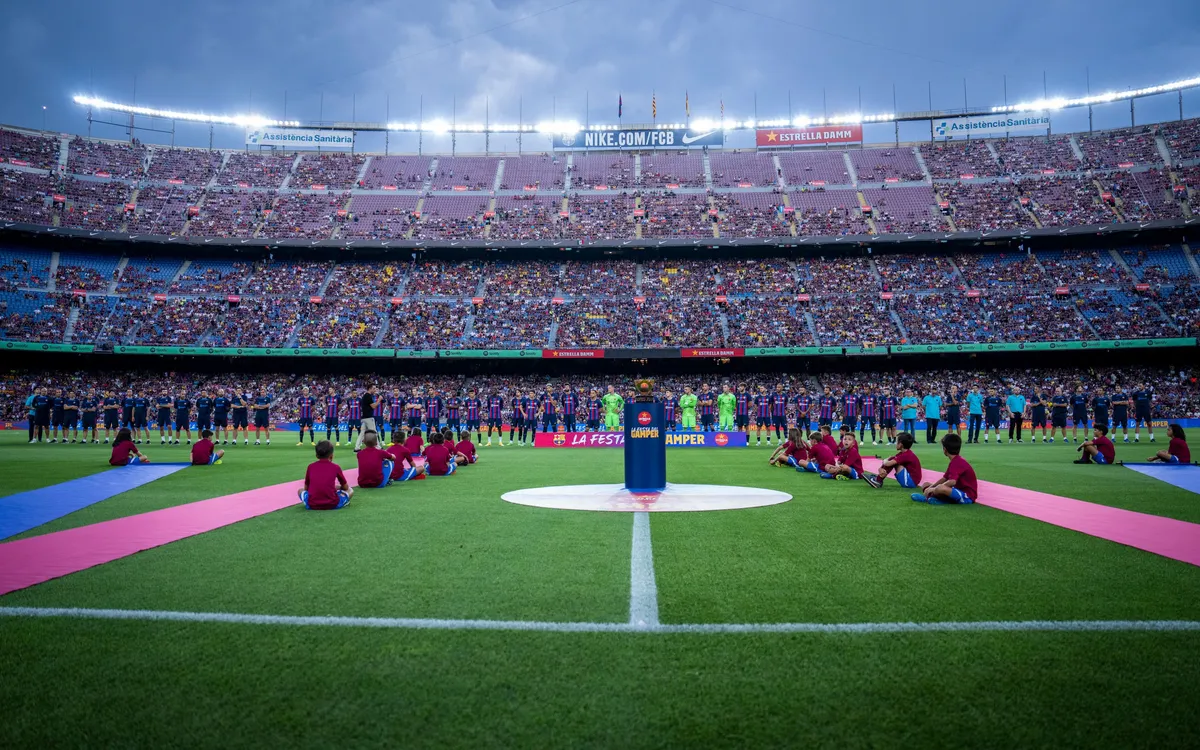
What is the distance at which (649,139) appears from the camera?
62719 mm

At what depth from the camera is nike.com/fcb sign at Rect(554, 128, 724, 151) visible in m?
62.5

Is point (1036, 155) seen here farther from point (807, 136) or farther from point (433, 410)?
point (433, 410)

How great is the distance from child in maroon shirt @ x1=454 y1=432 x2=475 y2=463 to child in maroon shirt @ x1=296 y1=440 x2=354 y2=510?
6602 millimetres

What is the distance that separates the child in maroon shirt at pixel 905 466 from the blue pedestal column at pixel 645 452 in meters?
3.67

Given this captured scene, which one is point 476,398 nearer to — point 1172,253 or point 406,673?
point 406,673

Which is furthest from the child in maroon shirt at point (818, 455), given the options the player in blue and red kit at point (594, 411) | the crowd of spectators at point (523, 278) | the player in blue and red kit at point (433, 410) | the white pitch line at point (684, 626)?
the crowd of spectators at point (523, 278)

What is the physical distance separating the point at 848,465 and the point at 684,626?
9.82 m

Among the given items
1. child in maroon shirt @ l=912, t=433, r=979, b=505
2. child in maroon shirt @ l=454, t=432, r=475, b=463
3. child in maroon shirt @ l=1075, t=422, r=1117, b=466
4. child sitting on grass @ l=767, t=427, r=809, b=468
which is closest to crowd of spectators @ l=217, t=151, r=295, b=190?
child in maroon shirt @ l=454, t=432, r=475, b=463

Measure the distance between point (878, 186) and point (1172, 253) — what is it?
823 inches

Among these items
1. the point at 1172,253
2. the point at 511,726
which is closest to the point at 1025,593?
the point at 511,726

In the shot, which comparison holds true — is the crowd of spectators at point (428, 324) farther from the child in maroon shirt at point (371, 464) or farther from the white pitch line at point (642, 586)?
the white pitch line at point (642, 586)

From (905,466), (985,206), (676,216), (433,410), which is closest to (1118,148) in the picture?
(985,206)

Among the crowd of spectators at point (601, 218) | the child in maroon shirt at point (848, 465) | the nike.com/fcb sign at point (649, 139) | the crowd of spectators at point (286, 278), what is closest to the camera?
the child in maroon shirt at point (848, 465)

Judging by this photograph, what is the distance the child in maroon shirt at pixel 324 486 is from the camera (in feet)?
30.5
